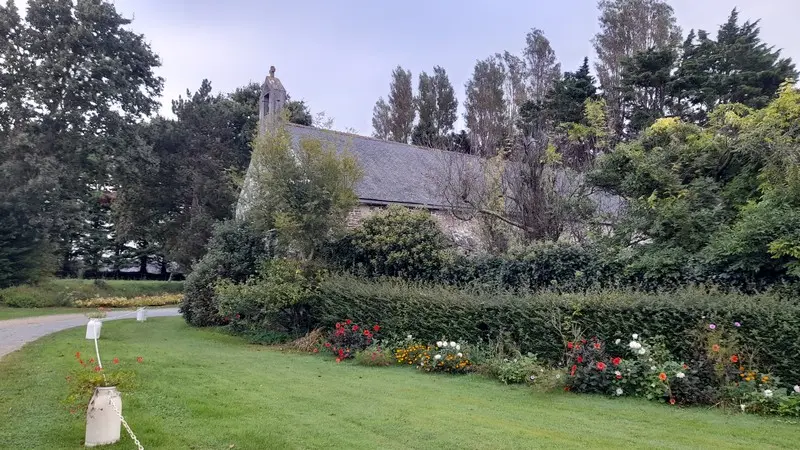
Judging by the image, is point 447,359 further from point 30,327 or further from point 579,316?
point 30,327

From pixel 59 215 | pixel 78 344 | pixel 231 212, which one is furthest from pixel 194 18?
pixel 231 212

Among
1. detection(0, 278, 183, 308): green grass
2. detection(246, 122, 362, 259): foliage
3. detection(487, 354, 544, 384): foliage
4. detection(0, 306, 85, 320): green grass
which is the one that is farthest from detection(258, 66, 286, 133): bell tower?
detection(487, 354, 544, 384): foliage

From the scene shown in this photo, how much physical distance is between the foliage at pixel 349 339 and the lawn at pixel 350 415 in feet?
4.98

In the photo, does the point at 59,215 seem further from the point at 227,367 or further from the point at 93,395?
the point at 93,395

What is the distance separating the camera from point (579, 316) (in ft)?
26.1

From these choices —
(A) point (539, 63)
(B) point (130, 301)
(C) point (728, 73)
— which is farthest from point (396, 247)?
(A) point (539, 63)

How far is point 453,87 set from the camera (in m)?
46.2

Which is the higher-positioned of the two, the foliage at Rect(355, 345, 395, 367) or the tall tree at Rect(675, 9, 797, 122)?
the tall tree at Rect(675, 9, 797, 122)

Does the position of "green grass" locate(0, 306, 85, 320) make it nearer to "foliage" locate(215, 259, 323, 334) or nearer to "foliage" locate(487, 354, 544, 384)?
"foliage" locate(215, 259, 323, 334)

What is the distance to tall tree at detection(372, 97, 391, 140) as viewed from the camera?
44.8 metres

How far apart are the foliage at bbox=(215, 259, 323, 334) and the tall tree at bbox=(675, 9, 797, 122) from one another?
18.9 metres

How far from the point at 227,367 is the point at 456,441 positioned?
5.35 meters

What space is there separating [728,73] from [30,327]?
2845 cm

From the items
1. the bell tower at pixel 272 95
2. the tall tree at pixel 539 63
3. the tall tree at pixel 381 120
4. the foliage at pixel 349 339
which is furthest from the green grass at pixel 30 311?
the tall tree at pixel 539 63
